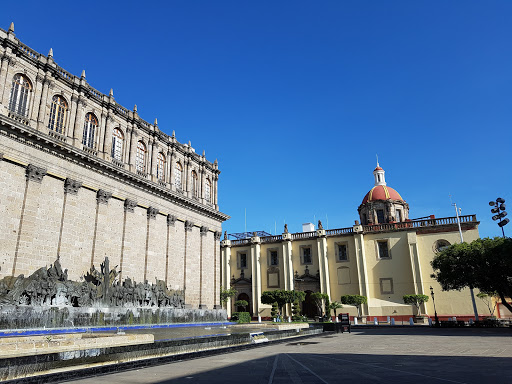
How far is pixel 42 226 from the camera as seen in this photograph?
21375 mm

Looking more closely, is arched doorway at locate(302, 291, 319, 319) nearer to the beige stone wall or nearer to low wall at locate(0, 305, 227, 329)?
the beige stone wall

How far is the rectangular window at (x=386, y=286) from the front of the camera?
42.7 metres

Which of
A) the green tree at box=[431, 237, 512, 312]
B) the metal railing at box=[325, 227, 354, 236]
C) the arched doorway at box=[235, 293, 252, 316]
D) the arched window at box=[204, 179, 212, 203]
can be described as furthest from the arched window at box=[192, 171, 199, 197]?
the green tree at box=[431, 237, 512, 312]

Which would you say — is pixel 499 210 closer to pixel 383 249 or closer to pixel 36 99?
pixel 383 249

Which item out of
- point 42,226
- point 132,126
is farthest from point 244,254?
point 42,226

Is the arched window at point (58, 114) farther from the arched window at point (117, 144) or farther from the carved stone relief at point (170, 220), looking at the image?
the carved stone relief at point (170, 220)

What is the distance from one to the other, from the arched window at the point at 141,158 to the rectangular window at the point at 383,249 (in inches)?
1180

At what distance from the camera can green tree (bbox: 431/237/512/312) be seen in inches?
992

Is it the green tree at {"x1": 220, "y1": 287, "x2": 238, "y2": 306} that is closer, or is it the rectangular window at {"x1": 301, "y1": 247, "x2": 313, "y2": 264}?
the green tree at {"x1": 220, "y1": 287, "x2": 238, "y2": 306}

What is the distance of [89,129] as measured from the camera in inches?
1045

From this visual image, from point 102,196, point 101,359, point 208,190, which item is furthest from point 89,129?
point 101,359

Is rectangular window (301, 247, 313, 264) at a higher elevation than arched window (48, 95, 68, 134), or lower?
lower

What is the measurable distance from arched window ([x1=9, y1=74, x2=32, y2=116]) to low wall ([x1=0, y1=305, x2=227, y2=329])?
463 inches

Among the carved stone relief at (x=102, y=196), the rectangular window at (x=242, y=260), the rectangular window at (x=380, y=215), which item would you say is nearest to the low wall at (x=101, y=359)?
the carved stone relief at (x=102, y=196)
